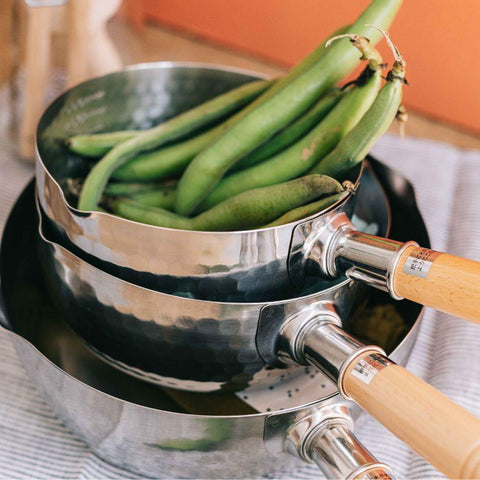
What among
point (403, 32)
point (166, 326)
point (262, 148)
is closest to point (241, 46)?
point (403, 32)

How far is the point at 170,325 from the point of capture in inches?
9.9

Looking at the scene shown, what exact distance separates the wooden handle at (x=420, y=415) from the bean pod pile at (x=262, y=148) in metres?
0.08

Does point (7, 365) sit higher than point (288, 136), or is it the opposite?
point (288, 136)

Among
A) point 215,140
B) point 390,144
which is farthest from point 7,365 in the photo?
point 390,144

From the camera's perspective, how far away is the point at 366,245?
0.82 ft

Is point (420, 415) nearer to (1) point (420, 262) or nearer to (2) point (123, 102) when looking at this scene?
(1) point (420, 262)

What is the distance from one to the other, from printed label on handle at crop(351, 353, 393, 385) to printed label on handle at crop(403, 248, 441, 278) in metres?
0.03

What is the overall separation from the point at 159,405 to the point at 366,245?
0.12m

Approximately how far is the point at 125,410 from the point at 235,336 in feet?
0.17

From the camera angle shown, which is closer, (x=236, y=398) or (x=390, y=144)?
(x=236, y=398)

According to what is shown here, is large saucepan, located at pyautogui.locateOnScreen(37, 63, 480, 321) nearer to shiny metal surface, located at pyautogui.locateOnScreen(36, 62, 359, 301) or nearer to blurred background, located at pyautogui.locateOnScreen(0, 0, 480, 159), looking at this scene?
shiny metal surface, located at pyautogui.locateOnScreen(36, 62, 359, 301)

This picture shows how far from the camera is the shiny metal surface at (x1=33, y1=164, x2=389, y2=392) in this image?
247 millimetres

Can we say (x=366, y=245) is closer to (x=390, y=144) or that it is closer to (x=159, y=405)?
(x=159, y=405)

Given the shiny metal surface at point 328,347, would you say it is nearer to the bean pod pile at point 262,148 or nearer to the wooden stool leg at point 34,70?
the bean pod pile at point 262,148
